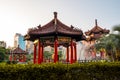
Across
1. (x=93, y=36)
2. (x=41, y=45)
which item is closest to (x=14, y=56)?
(x=93, y=36)

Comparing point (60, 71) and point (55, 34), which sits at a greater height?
point (55, 34)

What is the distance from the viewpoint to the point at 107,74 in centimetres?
1431

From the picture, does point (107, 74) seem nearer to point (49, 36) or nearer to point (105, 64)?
point (105, 64)

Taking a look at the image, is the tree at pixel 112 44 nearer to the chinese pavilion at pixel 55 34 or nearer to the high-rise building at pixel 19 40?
the chinese pavilion at pixel 55 34

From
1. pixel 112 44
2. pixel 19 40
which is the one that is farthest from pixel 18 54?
pixel 19 40

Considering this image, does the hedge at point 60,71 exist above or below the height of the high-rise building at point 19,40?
below

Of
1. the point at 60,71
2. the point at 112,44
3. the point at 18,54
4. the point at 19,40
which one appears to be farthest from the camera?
the point at 19,40

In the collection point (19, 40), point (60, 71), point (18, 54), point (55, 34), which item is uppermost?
point (19, 40)

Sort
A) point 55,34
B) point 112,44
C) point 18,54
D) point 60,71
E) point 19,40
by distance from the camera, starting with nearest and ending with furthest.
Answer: point 60,71 < point 55,34 < point 112,44 < point 18,54 < point 19,40

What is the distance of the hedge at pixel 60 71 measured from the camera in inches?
436

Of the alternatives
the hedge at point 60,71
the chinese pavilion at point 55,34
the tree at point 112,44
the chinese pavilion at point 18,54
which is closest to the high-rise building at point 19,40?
the chinese pavilion at point 18,54

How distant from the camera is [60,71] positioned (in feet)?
40.9

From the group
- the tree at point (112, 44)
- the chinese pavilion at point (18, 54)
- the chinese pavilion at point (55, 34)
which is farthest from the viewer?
the chinese pavilion at point (18, 54)

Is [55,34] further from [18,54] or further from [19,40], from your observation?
A: [19,40]
